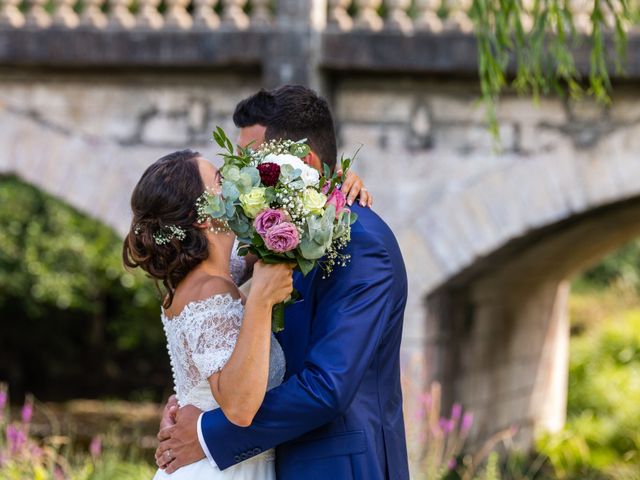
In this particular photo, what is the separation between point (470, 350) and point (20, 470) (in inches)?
196

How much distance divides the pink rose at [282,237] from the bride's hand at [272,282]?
96 mm

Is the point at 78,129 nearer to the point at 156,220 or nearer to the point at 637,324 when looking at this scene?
the point at 156,220

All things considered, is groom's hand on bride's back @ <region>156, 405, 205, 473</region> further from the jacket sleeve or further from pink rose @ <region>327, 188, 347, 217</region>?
pink rose @ <region>327, 188, 347, 217</region>

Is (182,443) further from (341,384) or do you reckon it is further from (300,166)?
(300,166)

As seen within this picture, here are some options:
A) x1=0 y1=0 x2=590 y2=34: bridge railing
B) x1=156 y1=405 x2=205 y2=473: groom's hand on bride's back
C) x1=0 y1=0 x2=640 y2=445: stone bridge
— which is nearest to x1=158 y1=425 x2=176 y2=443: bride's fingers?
x1=156 y1=405 x2=205 y2=473: groom's hand on bride's back

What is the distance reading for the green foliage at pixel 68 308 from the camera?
13.9m

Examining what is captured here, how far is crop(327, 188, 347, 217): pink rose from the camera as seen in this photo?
2918mm

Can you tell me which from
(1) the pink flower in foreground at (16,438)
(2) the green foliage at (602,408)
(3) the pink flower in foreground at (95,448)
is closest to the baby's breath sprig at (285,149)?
(1) the pink flower in foreground at (16,438)

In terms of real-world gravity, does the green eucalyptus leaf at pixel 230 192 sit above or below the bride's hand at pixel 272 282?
above

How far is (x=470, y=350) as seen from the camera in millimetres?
10023

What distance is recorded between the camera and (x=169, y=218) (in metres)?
3.09

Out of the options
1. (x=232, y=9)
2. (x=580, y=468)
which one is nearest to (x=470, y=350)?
(x=580, y=468)

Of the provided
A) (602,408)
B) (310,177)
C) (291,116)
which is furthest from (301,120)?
(602,408)

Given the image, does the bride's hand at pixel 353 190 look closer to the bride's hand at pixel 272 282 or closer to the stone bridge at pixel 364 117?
the bride's hand at pixel 272 282
